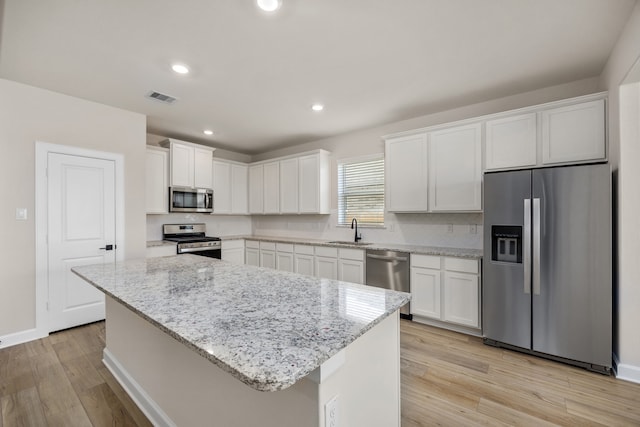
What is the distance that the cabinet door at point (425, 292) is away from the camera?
3.24 meters

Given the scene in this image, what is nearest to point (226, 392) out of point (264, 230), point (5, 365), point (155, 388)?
point (155, 388)

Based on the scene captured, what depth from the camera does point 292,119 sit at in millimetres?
3941

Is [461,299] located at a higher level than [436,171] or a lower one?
lower

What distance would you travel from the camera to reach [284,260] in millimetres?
4703

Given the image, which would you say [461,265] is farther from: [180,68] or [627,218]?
[180,68]

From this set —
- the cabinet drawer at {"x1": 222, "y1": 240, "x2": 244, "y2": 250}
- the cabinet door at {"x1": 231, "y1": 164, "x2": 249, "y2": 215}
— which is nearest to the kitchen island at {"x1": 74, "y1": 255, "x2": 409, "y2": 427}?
the cabinet drawer at {"x1": 222, "y1": 240, "x2": 244, "y2": 250}

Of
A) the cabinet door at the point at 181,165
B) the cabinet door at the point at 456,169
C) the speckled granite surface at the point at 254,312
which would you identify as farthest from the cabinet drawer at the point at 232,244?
the cabinet door at the point at 456,169

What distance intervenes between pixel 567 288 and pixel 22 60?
5018 millimetres

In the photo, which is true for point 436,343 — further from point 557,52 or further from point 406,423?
point 557,52

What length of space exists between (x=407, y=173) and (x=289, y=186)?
2150 mm

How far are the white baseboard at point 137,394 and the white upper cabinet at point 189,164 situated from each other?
272 centimetres

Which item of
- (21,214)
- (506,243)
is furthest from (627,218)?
(21,214)

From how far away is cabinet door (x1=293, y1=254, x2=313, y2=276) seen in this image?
4367 mm

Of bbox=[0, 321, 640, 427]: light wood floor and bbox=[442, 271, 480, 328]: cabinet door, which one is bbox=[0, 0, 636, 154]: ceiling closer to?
bbox=[442, 271, 480, 328]: cabinet door
